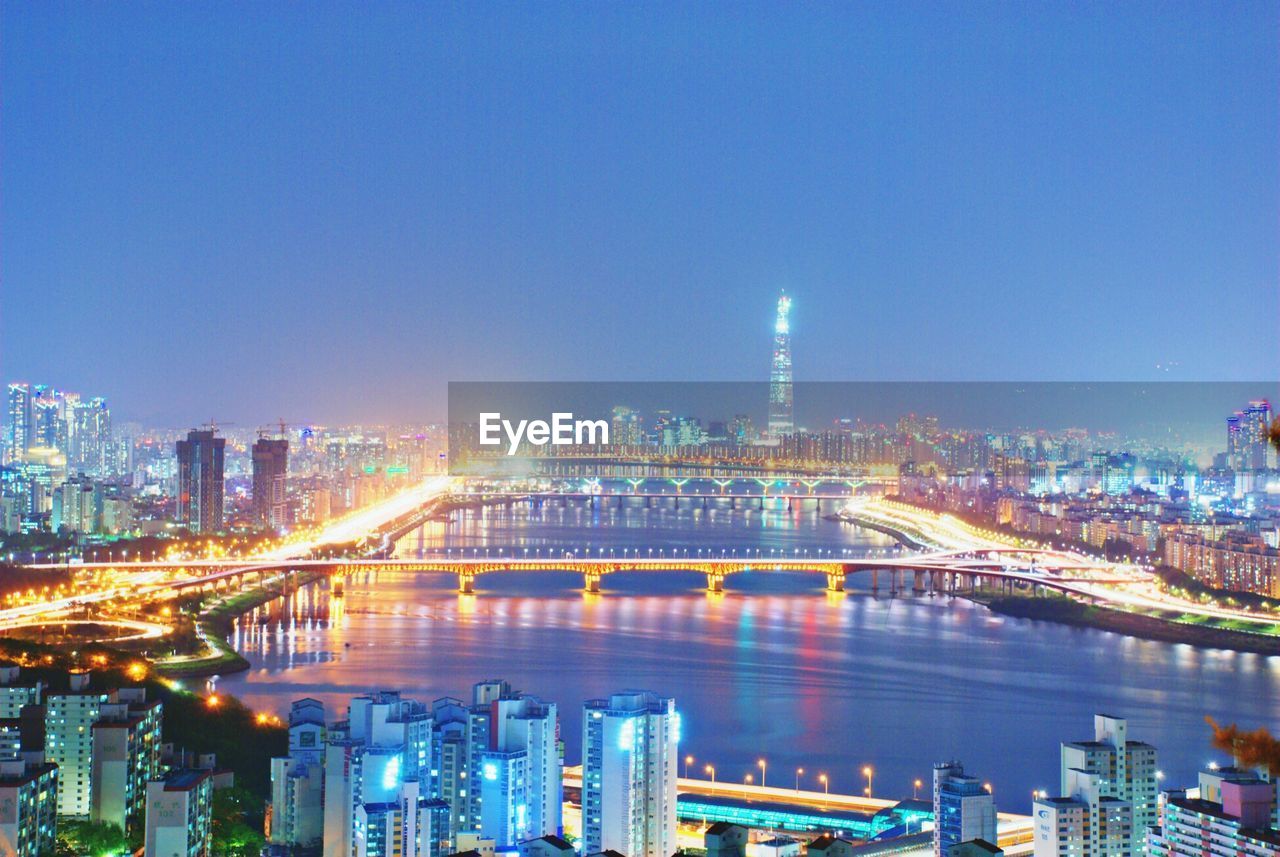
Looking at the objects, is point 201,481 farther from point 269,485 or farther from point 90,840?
point 90,840

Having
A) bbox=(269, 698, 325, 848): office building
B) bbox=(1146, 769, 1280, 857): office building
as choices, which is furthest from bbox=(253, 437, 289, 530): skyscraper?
bbox=(1146, 769, 1280, 857): office building

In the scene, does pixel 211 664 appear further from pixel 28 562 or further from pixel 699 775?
pixel 28 562

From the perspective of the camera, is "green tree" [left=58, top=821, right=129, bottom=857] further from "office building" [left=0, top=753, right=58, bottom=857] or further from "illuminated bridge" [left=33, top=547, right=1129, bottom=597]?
"illuminated bridge" [left=33, top=547, right=1129, bottom=597]

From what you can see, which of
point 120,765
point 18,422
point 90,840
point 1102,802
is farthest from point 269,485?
point 1102,802

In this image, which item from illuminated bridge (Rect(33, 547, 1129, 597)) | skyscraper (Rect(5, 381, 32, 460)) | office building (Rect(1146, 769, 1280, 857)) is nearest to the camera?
office building (Rect(1146, 769, 1280, 857))

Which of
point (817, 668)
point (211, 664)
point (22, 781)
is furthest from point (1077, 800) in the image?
point (211, 664)

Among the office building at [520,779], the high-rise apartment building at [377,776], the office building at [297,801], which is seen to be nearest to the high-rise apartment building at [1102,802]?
the office building at [520,779]
